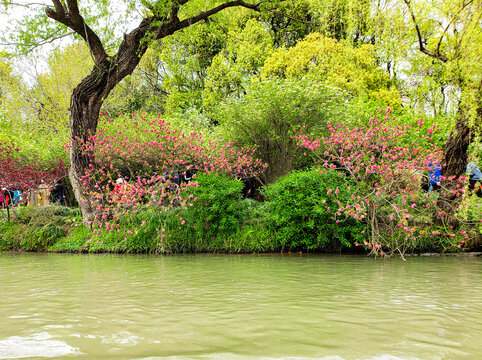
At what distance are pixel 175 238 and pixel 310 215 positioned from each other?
3.98 metres

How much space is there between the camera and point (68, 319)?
118 inches

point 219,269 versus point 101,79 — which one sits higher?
point 101,79

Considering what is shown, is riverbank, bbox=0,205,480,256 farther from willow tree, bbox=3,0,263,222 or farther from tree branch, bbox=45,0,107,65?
tree branch, bbox=45,0,107,65

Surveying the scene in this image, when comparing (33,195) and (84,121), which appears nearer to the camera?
(84,121)

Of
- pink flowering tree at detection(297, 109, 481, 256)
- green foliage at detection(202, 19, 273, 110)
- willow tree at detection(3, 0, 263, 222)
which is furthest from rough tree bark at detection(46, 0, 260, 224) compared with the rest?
green foliage at detection(202, 19, 273, 110)

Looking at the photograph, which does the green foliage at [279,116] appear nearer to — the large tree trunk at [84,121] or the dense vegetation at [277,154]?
the dense vegetation at [277,154]

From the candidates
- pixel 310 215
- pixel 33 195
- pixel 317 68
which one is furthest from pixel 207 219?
pixel 317 68

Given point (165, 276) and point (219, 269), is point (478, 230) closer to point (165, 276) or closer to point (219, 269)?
point (219, 269)

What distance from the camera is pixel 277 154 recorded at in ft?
43.0

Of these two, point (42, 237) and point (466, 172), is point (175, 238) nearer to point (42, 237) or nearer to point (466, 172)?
point (42, 237)

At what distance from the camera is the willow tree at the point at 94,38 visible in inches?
407

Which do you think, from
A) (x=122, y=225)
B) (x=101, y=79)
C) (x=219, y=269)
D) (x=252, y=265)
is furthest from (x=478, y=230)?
(x=101, y=79)

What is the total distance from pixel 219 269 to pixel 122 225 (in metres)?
5.34

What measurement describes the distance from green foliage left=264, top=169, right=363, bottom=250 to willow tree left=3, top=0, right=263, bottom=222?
6.09 meters
